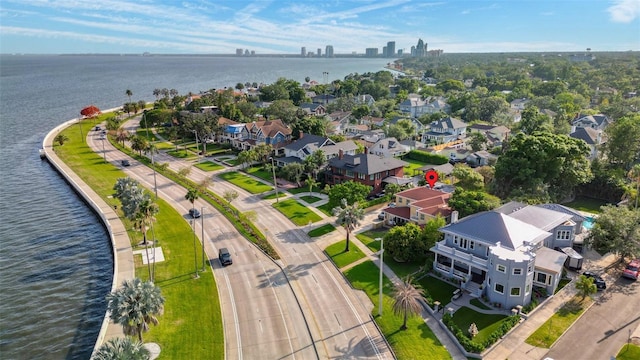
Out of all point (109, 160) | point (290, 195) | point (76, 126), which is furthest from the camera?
point (76, 126)

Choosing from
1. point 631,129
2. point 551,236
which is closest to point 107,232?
point 551,236

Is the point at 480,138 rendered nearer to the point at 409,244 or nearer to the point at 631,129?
the point at 631,129

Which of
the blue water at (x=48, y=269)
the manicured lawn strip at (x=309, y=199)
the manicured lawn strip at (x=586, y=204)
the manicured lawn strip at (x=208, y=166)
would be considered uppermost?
the manicured lawn strip at (x=208, y=166)

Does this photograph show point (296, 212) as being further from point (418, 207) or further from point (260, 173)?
point (260, 173)

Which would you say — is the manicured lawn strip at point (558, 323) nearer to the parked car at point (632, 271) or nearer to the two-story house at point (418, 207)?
the parked car at point (632, 271)

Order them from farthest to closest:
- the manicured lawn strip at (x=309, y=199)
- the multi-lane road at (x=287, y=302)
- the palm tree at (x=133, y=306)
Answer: the manicured lawn strip at (x=309, y=199), the multi-lane road at (x=287, y=302), the palm tree at (x=133, y=306)

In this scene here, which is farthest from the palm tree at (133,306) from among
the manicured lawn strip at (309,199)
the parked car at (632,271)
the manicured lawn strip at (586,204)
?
the manicured lawn strip at (586,204)
